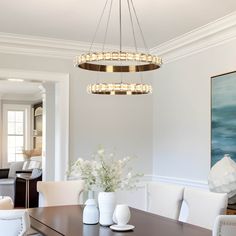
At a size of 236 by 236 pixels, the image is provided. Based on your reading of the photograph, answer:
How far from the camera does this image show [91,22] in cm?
455

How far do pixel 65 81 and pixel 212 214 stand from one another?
307 cm

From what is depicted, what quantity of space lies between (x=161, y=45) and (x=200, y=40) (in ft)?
2.30

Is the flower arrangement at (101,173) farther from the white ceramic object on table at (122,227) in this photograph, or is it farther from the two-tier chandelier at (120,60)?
the two-tier chandelier at (120,60)

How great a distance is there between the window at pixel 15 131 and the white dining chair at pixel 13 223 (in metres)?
8.84

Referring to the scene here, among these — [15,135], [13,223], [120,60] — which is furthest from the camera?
[15,135]

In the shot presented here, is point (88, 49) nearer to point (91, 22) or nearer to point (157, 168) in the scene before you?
point (91, 22)

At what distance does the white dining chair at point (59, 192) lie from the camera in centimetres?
421

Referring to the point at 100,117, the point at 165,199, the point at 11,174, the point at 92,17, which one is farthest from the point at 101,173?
the point at 11,174

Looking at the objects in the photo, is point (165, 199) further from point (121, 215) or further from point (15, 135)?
point (15, 135)

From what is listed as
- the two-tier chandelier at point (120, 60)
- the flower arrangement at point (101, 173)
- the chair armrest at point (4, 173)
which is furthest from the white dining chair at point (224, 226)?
the chair armrest at point (4, 173)

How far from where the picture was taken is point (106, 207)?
9.86ft

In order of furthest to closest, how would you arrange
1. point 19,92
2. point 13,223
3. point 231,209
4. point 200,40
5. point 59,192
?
1. point 19,92
2. point 200,40
3. point 59,192
4. point 231,209
5. point 13,223

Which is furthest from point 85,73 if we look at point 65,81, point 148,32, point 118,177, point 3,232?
point 3,232

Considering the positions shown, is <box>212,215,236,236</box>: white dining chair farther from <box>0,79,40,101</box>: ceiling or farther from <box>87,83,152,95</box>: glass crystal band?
<box>0,79,40,101</box>: ceiling
